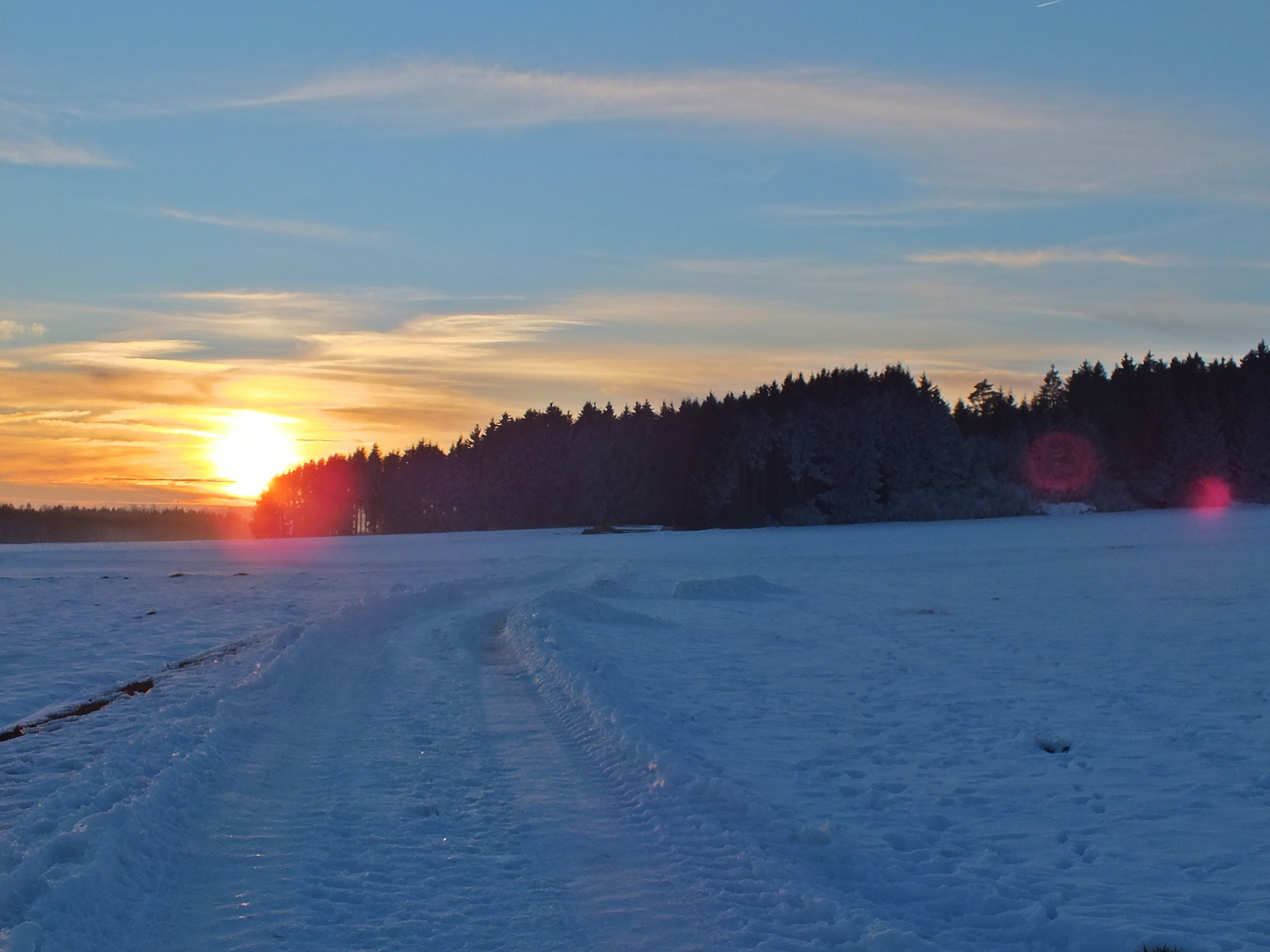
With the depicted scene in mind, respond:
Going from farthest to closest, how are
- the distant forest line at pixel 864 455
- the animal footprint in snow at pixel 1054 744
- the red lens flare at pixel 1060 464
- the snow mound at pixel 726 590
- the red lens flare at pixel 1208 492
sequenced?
the red lens flare at pixel 1208 492
the red lens flare at pixel 1060 464
the distant forest line at pixel 864 455
the snow mound at pixel 726 590
the animal footprint in snow at pixel 1054 744

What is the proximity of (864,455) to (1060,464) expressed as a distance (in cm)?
2597

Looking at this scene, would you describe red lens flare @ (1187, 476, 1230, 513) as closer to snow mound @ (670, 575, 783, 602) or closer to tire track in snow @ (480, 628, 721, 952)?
snow mound @ (670, 575, 783, 602)

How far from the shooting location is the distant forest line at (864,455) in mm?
81250

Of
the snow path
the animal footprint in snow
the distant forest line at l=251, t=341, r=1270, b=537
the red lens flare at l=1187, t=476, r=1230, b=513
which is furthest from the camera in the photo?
the red lens flare at l=1187, t=476, r=1230, b=513

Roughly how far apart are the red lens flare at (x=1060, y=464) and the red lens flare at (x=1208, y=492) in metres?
10.2

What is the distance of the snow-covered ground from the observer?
5.59 metres

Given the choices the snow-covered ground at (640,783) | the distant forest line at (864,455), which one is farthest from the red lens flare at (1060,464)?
the snow-covered ground at (640,783)

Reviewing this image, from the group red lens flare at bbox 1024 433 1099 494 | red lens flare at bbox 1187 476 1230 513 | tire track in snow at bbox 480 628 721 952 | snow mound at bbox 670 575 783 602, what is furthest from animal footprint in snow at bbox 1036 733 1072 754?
red lens flare at bbox 1187 476 1230 513

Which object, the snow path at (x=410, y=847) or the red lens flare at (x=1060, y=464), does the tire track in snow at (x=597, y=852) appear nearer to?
the snow path at (x=410, y=847)

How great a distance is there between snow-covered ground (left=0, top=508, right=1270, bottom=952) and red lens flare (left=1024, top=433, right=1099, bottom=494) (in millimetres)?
76302

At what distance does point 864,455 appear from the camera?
81.1 metres

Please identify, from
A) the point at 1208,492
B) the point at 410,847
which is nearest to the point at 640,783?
the point at 410,847

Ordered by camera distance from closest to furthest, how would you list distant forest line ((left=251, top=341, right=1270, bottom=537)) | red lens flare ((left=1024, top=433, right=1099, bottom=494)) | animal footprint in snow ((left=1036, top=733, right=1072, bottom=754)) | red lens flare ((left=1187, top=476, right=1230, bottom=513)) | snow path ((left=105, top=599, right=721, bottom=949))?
snow path ((left=105, top=599, right=721, bottom=949))
animal footprint in snow ((left=1036, top=733, right=1072, bottom=754))
distant forest line ((left=251, top=341, right=1270, bottom=537))
red lens flare ((left=1024, top=433, right=1099, bottom=494))
red lens flare ((left=1187, top=476, right=1230, bottom=513))

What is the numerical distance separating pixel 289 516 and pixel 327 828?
527 feet
